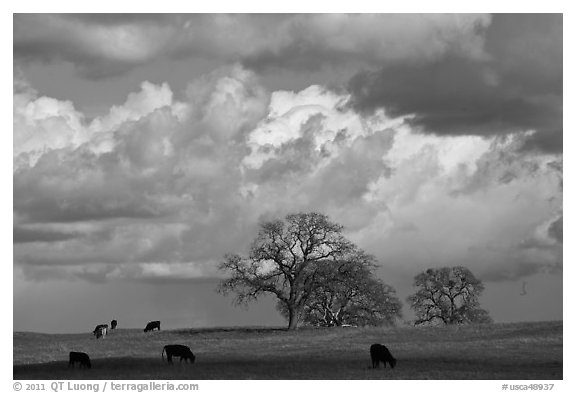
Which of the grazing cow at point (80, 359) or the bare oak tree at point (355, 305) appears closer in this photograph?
the grazing cow at point (80, 359)

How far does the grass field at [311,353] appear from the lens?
46.8 m

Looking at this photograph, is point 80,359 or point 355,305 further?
point 355,305

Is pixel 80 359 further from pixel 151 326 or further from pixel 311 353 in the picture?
pixel 151 326

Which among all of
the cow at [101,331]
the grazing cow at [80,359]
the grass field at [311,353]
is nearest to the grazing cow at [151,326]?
the grass field at [311,353]

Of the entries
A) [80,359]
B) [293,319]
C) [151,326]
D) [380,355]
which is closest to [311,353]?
[380,355]

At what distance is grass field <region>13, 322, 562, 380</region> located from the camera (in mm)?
46750

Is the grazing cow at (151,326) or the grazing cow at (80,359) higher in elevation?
the grazing cow at (151,326)

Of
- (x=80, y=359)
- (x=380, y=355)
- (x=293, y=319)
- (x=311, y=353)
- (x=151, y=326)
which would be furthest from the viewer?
(x=151, y=326)

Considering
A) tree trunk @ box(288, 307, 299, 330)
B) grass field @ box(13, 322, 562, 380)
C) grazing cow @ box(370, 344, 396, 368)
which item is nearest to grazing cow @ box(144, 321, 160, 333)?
grass field @ box(13, 322, 562, 380)

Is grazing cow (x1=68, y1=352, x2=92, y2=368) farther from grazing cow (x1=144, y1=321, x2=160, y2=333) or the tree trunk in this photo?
grazing cow (x1=144, y1=321, x2=160, y2=333)

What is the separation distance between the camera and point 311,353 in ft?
190

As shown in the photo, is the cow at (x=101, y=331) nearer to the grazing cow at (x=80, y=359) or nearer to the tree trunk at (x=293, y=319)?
the tree trunk at (x=293, y=319)

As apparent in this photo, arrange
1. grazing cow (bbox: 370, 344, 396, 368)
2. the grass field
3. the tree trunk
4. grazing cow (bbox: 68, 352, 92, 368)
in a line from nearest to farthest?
the grass field, grazing cow (bbox: 370, 344, 396, 368), grazing cow (bbox: 68, 352, 92, 368), the tree trunk
